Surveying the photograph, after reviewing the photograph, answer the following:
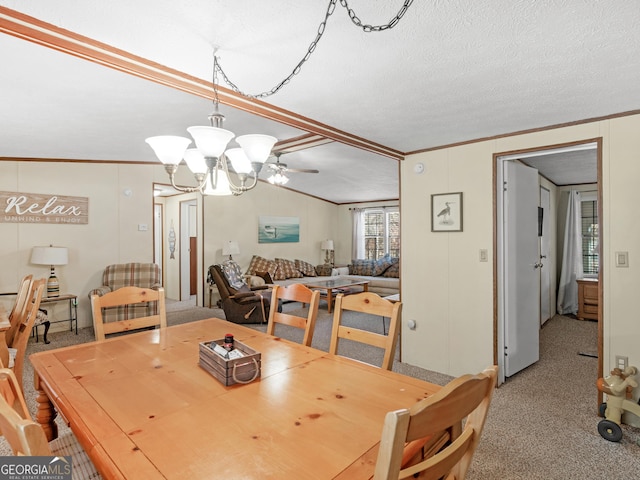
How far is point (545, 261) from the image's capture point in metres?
5.40

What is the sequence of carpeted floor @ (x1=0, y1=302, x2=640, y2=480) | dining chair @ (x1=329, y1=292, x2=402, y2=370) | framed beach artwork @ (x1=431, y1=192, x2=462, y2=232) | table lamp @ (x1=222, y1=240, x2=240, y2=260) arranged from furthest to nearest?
1. table lamp @ (x1=222, y1=240, x2=240, y2=260)
2. framed beach artwork @ (x1=431, y1=192, x2=462, y2=232)
3. carpeted floor @ (x1=0, y1=302, x2=640, y2=480)
4. dining chair @ (x1=329, y1=292, x2=402, y2=370)

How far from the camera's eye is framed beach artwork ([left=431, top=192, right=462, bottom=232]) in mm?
3375

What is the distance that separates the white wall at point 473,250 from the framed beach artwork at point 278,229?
4.29 meters

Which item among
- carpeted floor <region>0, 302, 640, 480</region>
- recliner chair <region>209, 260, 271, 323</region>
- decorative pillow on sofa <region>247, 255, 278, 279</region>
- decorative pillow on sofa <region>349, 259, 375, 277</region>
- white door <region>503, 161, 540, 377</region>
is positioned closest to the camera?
carpeted floor <region>0, 302, 640, 480</region>

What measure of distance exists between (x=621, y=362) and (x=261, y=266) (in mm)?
5627

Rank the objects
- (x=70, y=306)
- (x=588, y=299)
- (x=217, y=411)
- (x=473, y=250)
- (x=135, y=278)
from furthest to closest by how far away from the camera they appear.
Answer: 1. (x=588, y=299)
2. (x=135, y=278)
3. (x=70, y=306)
4. (x=473, y=250)
5. (x=217, y=411)

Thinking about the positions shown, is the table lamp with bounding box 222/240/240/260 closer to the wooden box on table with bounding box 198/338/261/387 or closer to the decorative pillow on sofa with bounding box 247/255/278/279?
the decorative pillow on sofa with bounding box 247/255/278/279

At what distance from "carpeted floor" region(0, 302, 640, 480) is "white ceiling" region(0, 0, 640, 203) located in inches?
85.0

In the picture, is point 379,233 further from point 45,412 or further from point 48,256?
point 45,412

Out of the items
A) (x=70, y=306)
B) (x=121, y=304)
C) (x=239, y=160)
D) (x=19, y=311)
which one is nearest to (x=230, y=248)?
(x=70, y=306)

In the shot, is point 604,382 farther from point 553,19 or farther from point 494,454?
point 553,19

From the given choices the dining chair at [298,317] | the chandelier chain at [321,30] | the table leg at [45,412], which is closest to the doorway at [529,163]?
the dining chair at [298,317]

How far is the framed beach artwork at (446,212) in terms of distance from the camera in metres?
3.38

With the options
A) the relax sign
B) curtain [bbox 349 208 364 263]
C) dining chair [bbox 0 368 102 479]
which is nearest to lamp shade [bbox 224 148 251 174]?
dining chair [bbox 0 368 102 479]
